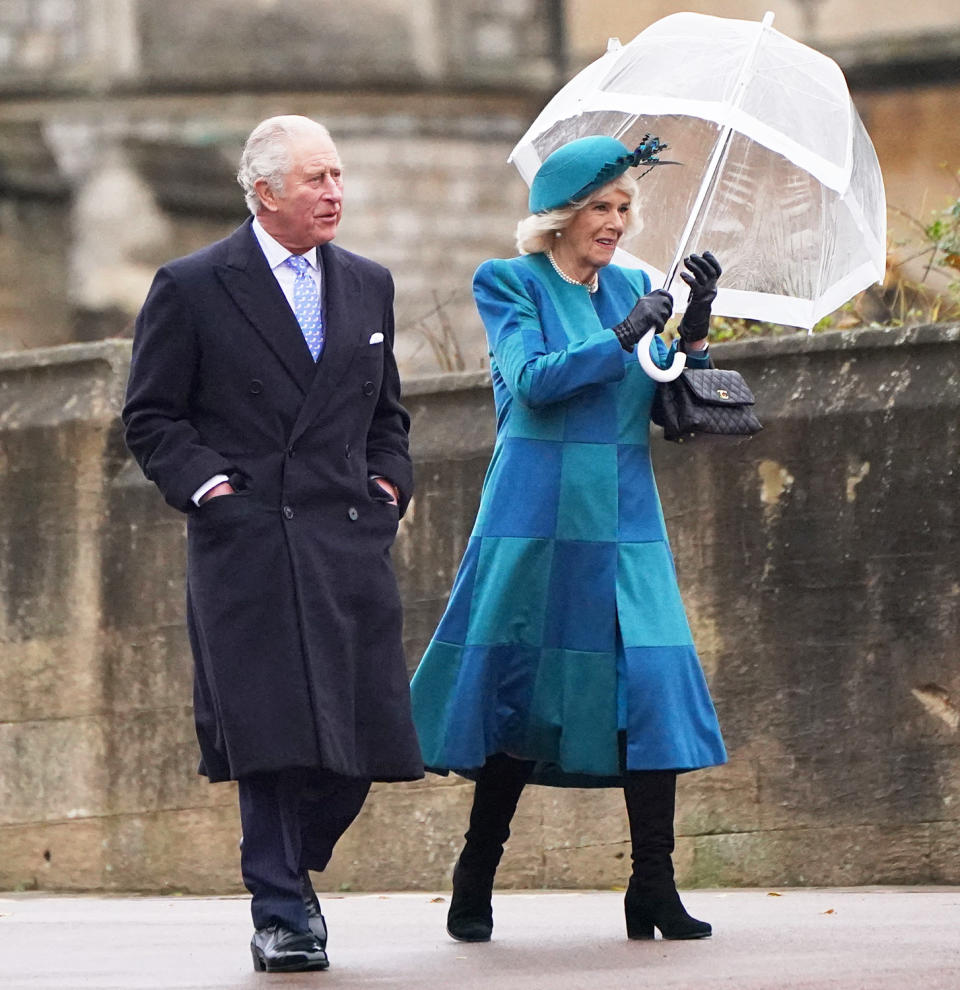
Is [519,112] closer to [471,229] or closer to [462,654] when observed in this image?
[471,229]

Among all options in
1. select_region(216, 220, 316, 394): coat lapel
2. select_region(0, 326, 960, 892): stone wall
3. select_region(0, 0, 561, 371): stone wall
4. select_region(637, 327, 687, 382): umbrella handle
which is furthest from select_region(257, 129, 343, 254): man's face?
select_region(0, 0, 561, 371): stone wall

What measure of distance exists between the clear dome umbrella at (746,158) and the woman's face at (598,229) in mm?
216

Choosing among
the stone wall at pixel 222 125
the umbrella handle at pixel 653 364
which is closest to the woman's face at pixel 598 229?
the umbrella handle at pixel 653 364

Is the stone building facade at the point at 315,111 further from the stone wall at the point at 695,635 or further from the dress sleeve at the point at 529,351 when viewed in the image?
the dress sleeve at the point at 529,351

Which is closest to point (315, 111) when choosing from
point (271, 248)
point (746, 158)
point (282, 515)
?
point (746, 158)

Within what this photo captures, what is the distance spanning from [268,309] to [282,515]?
1.55 feet

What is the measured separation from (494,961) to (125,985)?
818mm

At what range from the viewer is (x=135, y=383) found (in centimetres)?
534

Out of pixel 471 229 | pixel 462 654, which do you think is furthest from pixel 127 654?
pixel 471 229

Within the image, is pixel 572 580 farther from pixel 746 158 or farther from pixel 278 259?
pixel 746 158

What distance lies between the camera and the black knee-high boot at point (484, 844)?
5715 mm

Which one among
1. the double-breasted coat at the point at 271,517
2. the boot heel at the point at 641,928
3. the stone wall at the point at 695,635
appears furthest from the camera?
the stone wall at the point at 695,635

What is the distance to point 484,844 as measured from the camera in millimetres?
5711

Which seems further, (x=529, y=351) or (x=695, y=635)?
(x=695, y=635)
